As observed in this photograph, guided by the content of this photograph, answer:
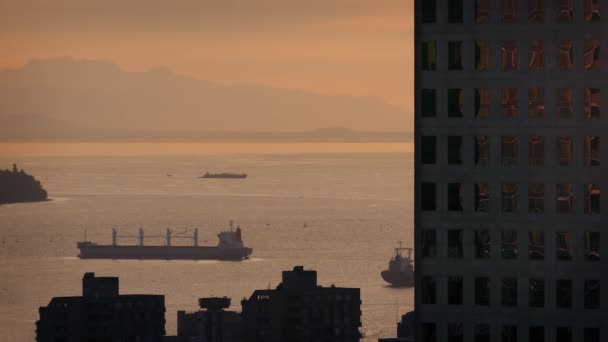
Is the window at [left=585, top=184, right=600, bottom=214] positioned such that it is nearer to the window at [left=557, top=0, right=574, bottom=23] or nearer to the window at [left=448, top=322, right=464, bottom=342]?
the window at [left=557, top=0, right=574, bottom=23]

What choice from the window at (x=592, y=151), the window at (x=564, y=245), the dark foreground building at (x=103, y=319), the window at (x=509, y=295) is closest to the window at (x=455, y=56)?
the window at (x=592, y=151)

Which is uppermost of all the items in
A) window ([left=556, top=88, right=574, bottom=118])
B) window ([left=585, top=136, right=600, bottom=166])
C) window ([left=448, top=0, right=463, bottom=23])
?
window ([left=448, top=0, right=463, bottom=23])

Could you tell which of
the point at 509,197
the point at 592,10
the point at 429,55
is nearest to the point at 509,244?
the point at 509,197

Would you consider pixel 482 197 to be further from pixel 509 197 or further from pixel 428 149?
pixel 428 149

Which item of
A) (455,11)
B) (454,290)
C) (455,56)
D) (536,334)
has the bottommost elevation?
(536,334)

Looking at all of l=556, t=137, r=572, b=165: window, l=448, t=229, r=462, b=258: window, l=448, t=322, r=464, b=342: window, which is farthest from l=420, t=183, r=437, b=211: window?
l=556, t=137, r=572, b=165: window

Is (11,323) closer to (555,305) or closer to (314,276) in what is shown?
(314,276)

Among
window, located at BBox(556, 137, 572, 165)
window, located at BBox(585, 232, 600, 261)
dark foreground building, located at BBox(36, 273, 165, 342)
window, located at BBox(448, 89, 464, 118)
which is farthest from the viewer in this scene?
dark foreground building, located at BBox(36, 273, 165, 342)
